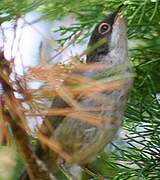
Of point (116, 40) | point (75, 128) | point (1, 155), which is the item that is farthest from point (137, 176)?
point (1, 155)

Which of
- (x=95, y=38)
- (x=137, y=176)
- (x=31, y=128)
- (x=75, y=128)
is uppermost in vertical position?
(x=31, y=128)

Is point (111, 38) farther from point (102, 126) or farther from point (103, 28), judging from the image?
point (102, 126)

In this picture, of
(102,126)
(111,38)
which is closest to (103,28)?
(111,38)

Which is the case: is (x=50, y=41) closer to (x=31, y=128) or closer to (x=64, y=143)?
(x=31, y=128)

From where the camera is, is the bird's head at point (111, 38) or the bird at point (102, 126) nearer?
the bird at point (102, 126)

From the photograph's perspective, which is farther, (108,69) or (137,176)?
(137,176)

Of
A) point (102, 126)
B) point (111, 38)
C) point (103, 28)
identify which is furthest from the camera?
point (111, 38)

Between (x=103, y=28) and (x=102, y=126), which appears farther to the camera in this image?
(x=103, y=28)

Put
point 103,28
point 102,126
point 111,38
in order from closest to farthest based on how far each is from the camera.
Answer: point 102,126 < point 103,28 < point 111,38
